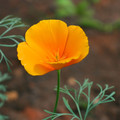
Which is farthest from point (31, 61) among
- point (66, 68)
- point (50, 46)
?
point (66, 68)

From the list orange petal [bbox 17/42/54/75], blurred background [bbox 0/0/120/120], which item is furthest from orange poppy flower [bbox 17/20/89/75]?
blurred background [bbox 0/0/120/120]

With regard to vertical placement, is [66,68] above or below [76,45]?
below

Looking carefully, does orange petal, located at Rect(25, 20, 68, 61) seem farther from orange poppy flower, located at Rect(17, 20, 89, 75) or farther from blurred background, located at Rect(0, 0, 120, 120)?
blurred background, located at Rect(0, 0, 120, 120)

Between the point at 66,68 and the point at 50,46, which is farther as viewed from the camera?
A: the point at 66,68

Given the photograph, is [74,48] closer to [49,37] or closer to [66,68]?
[49,37]

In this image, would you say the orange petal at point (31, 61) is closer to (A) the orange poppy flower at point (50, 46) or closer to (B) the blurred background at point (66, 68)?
(A) the orange poppy flower at point (50, 46)
